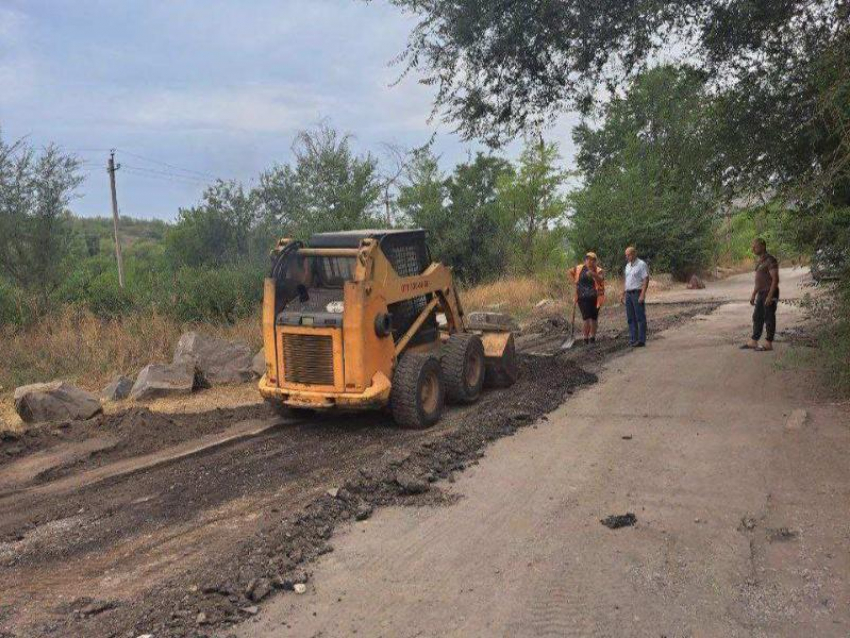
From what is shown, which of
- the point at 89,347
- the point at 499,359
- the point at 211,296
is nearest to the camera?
the point at 499,359

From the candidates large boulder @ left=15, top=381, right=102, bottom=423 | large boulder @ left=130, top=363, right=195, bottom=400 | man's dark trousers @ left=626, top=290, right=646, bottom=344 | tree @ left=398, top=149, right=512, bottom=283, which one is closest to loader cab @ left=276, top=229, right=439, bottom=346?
large boulder @ left=15, top=381, right=102, bottom=423

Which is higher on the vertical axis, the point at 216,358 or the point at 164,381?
the point at 216,358

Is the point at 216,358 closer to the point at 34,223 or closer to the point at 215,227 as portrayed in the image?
the point at 34,223

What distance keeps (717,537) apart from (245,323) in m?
11.6

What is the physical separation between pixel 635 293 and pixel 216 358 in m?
7.15

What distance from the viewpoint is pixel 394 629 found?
3.88m

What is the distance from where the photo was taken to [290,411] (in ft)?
28.3

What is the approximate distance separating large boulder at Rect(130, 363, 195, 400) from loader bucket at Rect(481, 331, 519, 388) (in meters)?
4.29

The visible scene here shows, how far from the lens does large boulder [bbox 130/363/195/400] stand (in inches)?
403

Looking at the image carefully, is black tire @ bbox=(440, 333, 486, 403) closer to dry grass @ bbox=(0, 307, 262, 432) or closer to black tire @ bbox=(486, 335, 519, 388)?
black tire @ bbox=(486, 335, 519, 388)

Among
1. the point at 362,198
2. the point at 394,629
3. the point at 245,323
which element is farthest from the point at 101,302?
the point at 394,629

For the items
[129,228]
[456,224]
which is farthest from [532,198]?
A: [129,228]

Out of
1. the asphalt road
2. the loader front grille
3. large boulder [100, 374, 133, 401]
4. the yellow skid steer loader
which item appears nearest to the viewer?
the asphalt road

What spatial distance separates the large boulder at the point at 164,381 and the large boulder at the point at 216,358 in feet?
1.06
